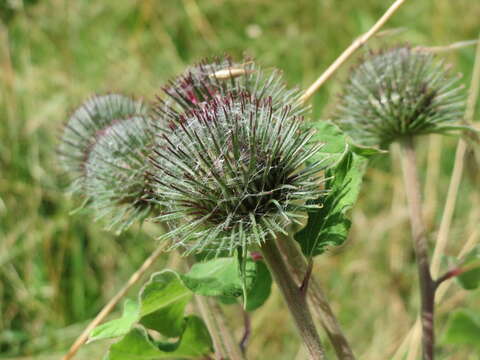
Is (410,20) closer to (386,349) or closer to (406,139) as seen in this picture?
(386,349)

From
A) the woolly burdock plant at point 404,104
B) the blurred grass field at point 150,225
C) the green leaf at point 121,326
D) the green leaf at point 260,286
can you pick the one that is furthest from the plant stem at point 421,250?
the blurred grass field at point 150,225

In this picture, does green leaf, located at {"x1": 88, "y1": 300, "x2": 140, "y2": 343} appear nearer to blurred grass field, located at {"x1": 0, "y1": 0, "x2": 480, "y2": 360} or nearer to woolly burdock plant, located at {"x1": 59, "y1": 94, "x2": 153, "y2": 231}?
woolly burdock plant, located at {"x1": 59, "y1": 94, "x2": 153, "y2": 231}

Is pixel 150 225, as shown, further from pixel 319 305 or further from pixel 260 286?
pixel 319 305

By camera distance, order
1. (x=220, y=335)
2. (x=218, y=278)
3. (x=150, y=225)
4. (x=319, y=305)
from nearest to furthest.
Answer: (x=218, y=278)
(x=319, y=305)
(x=220, y=335)
(x=150, y=225)

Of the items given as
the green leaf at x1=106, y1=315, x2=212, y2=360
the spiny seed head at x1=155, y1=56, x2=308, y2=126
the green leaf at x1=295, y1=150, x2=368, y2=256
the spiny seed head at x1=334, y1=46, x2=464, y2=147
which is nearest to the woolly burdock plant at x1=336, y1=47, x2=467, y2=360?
the spiny seed head at x1=334, y1=46, x2=464, y2=147

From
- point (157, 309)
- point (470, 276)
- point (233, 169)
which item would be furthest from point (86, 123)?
point (470, 276)

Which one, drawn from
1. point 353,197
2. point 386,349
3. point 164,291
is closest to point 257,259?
point 164,291
